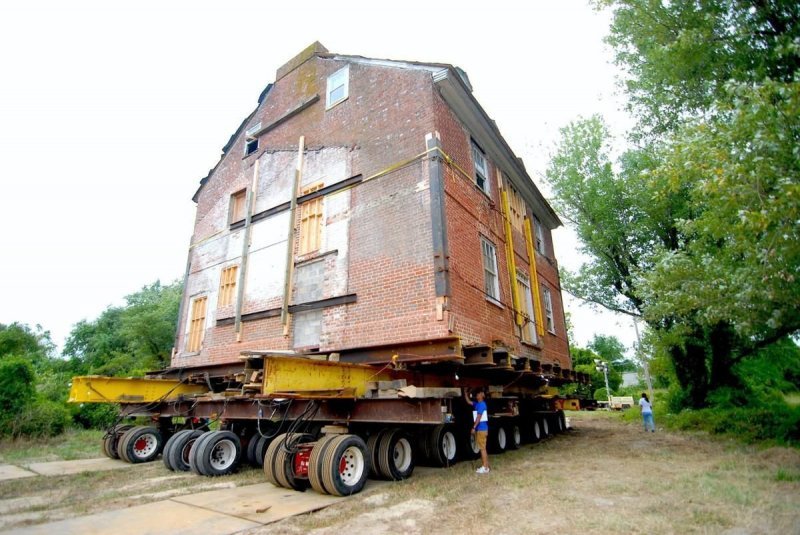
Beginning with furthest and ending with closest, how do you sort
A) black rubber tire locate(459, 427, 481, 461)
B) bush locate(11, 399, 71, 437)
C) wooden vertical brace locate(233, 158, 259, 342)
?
bush locate(11, 399, 71, 437) < wooden vertical brace locate(233, 158, 259, 342) < black rubber tire locate(459, 427, 481, 461)

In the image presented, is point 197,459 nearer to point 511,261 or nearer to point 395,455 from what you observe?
point 395,455

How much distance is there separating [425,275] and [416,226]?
3.84 ft

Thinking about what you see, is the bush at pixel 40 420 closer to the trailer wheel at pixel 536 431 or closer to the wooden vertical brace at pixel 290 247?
the wooden vertical brace at pixel 290 247

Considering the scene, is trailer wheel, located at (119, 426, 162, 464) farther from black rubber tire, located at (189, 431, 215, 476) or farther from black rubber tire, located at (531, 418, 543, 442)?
black rubber tire, located at (531, 418, 543, 442)

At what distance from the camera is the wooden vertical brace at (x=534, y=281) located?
14.4 meters

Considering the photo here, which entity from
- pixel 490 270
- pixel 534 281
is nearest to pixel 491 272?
pixel 490 270

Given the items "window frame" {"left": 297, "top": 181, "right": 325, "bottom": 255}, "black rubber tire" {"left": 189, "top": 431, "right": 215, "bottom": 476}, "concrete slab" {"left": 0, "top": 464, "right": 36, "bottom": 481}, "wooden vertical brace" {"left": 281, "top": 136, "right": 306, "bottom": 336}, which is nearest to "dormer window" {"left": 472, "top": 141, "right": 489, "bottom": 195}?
"window frame" {"left": 297, "top": 181, "right": 325, "bottom": 255}

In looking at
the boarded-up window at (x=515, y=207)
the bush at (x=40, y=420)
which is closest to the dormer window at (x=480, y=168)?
the boarded-up window at (x=515, y=207)

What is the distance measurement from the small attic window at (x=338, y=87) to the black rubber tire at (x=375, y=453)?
9.23 metres

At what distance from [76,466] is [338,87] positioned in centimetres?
1190

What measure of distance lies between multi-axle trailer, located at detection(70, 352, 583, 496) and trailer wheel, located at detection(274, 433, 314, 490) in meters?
0.02

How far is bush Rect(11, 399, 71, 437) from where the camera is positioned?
15.5 metres

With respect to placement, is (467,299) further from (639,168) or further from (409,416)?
(639,168)

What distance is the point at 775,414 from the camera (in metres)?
13.5
